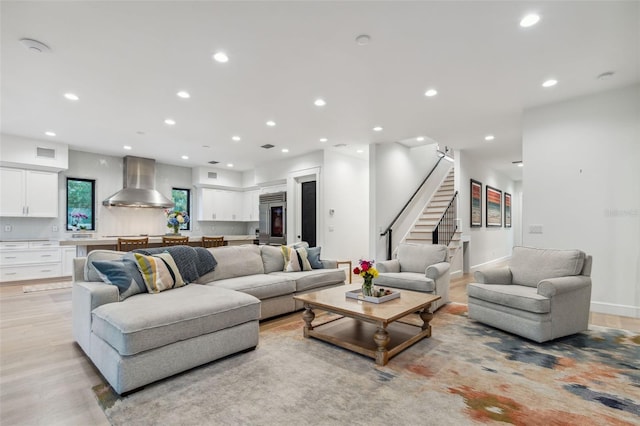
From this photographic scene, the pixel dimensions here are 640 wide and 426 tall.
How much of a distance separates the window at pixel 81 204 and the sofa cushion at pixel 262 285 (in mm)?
5448

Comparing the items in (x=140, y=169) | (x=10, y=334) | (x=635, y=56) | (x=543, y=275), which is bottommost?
(x=10, y=334)

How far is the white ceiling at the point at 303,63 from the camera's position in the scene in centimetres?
245

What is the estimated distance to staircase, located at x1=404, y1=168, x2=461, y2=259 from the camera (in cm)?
676

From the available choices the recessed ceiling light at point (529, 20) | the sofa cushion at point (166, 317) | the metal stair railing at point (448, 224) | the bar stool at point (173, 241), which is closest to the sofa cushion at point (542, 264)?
the recessed ceiling light at point (529, 20)

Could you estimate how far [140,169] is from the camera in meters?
7.68

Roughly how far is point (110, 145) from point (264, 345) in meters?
5.93

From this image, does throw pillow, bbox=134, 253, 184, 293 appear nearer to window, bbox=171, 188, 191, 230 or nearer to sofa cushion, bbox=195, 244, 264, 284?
sofa cushion, bbox=195, 244, 264, 284

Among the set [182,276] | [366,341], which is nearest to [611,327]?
[366,341]

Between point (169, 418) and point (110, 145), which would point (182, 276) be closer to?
point (169, 418)

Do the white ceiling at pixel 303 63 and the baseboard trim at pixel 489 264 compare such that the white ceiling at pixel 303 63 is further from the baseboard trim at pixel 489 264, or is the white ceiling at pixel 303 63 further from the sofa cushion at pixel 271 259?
the baseboard trim at pixel 489 264

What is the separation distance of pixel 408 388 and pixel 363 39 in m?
2.83

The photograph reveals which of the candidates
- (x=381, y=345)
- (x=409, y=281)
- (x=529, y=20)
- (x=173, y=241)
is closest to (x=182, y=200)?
(x=173, y=241)

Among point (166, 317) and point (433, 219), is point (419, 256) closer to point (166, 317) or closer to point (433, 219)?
point (433, 219)

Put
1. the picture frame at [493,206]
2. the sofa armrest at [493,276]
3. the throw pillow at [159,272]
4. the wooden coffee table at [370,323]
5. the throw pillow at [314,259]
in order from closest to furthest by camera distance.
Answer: the wooden coffee table at [370,323]
the throw pillow at [159,272]
the sofa armrest at [493,276]
the throw pillow at [314,259]
the picture frame at [493,206]
